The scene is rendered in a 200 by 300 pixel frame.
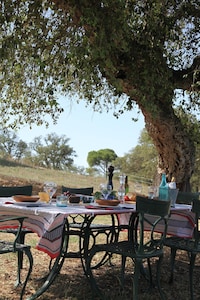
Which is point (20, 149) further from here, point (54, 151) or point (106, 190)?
point (106, 190)

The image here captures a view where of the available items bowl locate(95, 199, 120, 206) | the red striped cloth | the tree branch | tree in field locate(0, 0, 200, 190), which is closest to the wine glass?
bowl locate(95, 199, 120, 206)

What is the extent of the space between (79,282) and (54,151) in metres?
42.8

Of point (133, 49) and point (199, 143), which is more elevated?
point (133, 49)

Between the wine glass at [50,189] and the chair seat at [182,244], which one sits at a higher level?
the wine glass at [50,189]

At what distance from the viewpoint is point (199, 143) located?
309 inches

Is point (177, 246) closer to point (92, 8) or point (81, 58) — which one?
point (81, 58)

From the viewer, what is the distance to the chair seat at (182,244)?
4073mm

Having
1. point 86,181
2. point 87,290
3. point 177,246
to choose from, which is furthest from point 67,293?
point 86,181

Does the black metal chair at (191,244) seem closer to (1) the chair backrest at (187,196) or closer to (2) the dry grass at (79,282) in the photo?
(2) the dry grass at (79,282)

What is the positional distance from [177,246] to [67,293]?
1.13m

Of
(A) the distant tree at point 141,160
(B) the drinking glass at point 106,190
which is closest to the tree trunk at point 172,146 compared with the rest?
(B) the drinking glass at point 106,190

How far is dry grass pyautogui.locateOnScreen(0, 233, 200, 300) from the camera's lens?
4.00 meters

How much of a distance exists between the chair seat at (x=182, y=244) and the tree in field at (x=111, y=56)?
2.06 metres

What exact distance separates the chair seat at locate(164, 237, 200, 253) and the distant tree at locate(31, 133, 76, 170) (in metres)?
41.4
